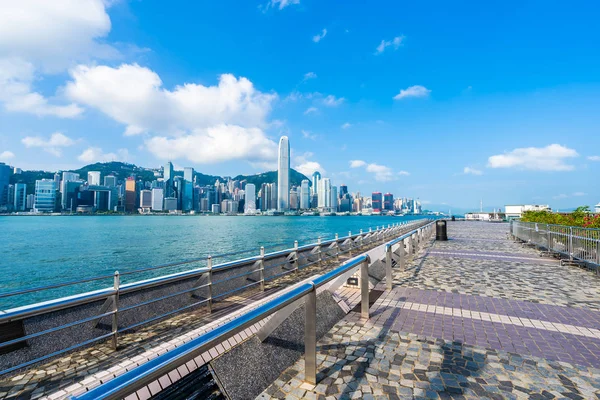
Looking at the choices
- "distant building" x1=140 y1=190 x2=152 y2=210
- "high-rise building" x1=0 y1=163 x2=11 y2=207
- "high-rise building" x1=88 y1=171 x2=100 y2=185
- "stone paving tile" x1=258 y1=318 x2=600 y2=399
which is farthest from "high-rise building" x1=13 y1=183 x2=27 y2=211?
"stone paving tile" x1=258 y1=318 x2=600 y2=399

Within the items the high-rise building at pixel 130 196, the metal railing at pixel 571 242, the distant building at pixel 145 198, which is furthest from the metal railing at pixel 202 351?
the distant building at pixel 145 198

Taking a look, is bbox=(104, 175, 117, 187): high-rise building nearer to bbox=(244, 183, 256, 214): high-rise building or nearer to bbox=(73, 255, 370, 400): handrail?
bbox=(244, 183, 256, 214): high-rise building

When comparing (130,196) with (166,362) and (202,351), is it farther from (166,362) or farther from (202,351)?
(166,362)

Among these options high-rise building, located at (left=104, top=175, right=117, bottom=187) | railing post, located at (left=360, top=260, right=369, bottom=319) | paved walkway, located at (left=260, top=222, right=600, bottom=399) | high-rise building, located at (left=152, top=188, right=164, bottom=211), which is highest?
high-rise building, located at (left=104, top=175, right=117, bottom=187)

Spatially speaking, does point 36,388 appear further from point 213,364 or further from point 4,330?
point 213,364

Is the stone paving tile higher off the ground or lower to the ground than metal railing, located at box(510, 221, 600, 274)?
lower

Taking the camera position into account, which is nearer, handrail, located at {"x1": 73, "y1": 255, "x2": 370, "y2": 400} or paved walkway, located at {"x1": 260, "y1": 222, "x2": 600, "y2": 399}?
handrail, located at {"x1": 73, "y1": 255, "x2": 370, "y2": 400}

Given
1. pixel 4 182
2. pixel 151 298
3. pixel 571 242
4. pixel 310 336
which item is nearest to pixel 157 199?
pixel 4 182
